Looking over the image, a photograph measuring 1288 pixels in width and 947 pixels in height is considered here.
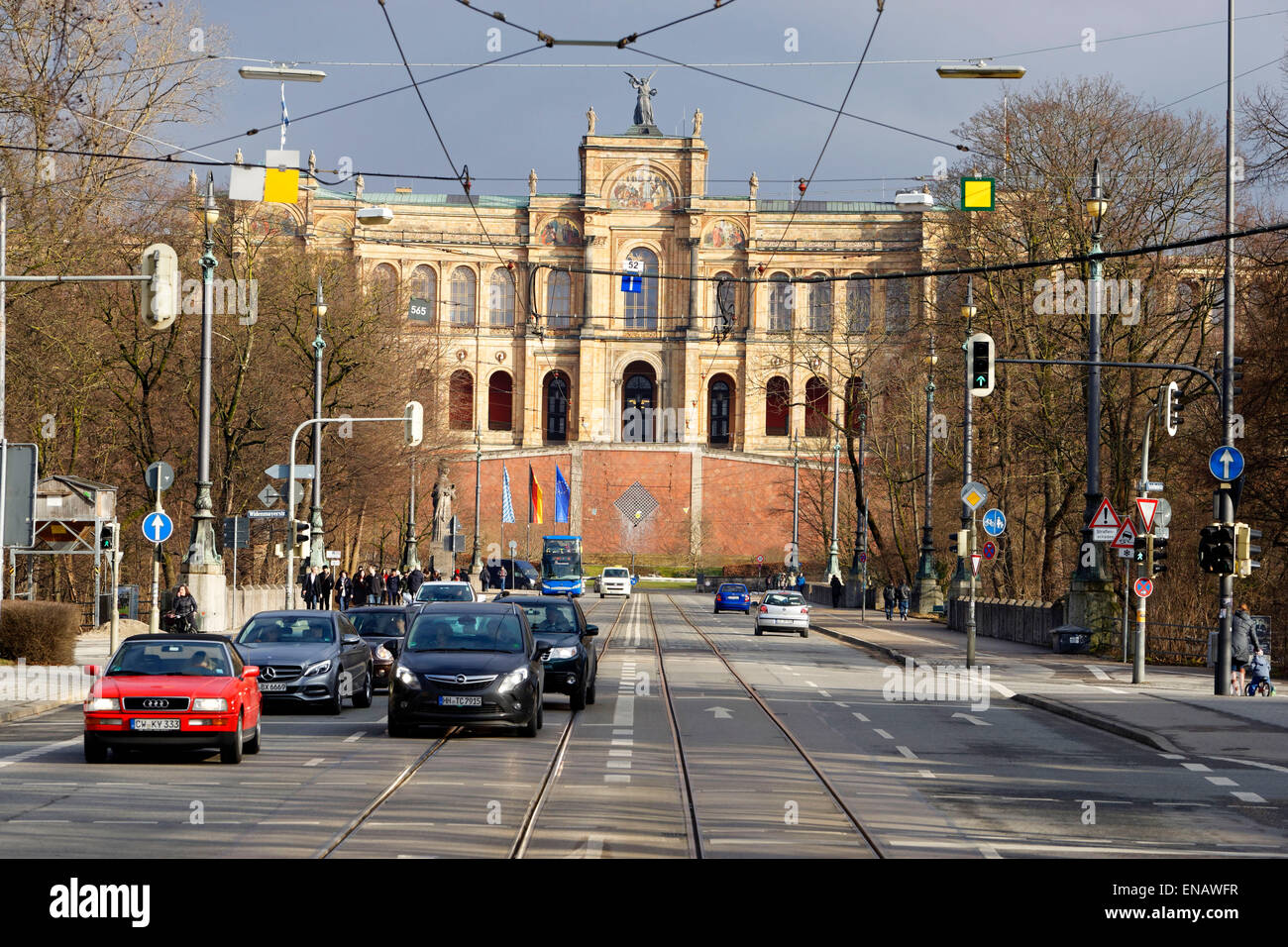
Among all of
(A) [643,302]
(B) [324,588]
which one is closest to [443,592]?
(B) [324,588]

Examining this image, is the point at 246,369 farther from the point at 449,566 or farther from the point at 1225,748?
the point at 1225,748

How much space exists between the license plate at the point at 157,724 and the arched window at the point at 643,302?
96.5 m

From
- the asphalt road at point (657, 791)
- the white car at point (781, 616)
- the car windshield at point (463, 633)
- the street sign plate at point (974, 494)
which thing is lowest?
the white car at point (781, 616)

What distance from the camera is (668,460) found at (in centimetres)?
10712

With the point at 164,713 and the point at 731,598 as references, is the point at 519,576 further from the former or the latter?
the point at 164,713

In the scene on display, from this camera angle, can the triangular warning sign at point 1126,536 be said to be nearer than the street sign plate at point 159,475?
Yes

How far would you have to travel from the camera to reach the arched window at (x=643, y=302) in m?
112

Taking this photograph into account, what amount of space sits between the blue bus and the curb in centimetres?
5487

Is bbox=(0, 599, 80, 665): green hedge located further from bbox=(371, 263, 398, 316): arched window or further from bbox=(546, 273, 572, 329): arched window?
bbox=(546, 273, 572, 329): arched window

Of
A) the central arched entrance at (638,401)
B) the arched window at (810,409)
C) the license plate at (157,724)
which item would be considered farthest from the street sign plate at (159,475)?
the central arched entrance at (638,401)

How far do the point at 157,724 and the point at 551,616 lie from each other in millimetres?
8701

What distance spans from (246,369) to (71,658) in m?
23.6

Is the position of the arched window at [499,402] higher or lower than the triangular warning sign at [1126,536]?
higher

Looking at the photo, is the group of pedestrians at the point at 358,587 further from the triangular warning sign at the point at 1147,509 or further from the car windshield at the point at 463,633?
the car windshield at the point at 463,633
